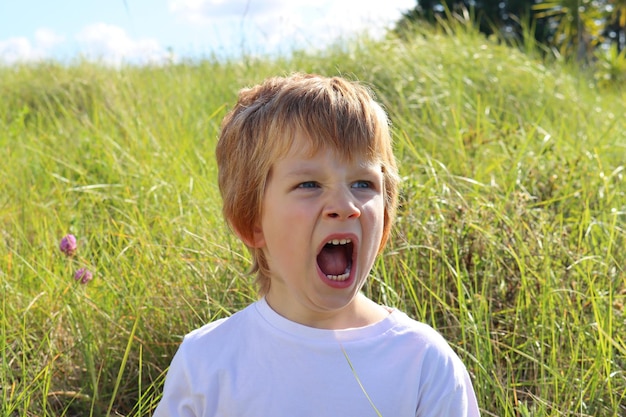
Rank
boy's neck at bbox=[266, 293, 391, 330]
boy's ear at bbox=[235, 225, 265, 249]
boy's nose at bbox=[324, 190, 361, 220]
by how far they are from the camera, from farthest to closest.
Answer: boy's ear at bbox=[235, 225, 265, 249], boy's neck at bbox=[266, 293, 391, 330], boy's nose at bbox=[324, 190, 361, 220]

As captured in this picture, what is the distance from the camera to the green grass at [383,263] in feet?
7.08

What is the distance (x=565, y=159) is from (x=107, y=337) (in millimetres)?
2270

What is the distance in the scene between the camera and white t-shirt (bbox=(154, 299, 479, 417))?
4.60 feet

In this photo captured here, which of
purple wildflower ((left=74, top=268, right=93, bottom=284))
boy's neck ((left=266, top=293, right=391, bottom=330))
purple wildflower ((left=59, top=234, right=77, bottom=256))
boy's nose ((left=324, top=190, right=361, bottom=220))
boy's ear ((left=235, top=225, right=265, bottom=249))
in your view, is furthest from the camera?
purple wildflower ((left=59, top=234, right=77, bottom=256))

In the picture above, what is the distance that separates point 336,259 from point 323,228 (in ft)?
0.25

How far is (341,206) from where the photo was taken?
1.38 m

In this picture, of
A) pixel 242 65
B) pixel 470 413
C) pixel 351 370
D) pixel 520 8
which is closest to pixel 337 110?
pixel 351 370

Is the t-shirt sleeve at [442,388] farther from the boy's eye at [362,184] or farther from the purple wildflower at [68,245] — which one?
the purple wildflower at [68,245]

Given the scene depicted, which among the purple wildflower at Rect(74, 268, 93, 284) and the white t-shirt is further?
the purple wildflower at Rect(74, 268, 93, 284)

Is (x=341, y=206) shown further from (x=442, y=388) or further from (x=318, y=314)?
(x=442, y=388)

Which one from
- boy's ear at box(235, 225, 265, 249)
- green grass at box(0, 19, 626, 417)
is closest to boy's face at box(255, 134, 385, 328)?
boy's ear at box(235, 225, 265, 249)

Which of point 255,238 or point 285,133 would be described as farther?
point 255,238

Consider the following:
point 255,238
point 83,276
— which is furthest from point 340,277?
point 83,276

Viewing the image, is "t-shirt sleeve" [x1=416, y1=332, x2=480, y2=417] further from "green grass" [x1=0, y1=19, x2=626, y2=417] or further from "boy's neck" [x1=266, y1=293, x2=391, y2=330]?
"green grass" [x1=0, y1=19, x2=626, y2=417]
